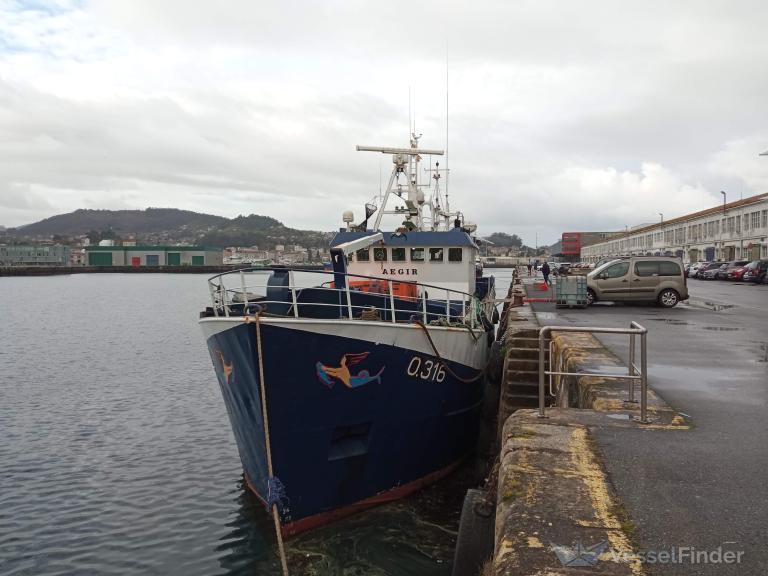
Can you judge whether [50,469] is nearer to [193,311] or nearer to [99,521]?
[99,521]

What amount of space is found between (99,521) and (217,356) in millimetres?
3809

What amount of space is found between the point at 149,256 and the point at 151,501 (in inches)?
7120

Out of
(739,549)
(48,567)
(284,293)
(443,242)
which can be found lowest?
(48,567)

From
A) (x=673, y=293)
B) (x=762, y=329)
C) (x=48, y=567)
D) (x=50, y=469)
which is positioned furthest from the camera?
(x=673, y=293)

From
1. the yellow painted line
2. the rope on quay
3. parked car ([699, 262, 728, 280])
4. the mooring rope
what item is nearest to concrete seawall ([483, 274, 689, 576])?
the yellow painted line

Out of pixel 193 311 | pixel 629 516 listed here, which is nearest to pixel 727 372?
pixel 629 516

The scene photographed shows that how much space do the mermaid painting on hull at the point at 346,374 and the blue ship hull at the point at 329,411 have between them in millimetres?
14

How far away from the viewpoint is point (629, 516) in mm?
4059

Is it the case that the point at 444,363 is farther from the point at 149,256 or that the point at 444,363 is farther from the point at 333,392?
the point at 149,256

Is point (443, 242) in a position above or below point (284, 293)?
above

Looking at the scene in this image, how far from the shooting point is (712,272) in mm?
48438

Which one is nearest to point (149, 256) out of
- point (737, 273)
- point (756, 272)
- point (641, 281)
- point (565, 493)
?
point (737, 273)

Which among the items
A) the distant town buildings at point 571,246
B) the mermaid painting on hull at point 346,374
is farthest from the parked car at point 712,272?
the distant town buildings at point 571,246

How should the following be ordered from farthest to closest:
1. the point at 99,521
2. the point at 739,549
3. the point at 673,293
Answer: the point at 673,293 < the point at 99,521 < the point at 739,549
